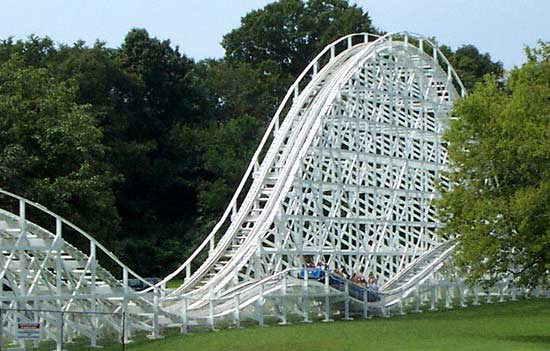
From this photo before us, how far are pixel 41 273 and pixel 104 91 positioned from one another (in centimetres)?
2892

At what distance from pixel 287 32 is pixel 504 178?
44915mm

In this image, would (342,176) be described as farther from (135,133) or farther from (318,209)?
(135,133)

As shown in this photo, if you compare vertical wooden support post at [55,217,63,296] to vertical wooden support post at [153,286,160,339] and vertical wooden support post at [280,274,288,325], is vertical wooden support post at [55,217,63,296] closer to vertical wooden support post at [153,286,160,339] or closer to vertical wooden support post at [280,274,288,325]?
vertical wooden support post at [153,286,160,339]

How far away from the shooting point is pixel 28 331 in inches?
703

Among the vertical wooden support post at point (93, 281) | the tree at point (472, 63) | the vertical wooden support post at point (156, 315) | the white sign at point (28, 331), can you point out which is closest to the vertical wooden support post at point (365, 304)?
the vertical wooden support post at point (156, 315)

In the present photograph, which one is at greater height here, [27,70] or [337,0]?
[337,0]

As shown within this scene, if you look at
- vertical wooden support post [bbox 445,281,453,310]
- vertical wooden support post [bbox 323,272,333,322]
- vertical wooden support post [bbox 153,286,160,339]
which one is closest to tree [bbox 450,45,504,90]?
vertical wooden support post [bbox 445,281,453,310]

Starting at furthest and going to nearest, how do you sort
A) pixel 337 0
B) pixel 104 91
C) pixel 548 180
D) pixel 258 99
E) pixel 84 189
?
pixel 337 0 < pixel 258 99 < pixel 104 91 < pixel 84 189 < pixel 548 180

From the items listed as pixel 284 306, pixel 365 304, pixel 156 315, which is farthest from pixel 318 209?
pixel 156 315

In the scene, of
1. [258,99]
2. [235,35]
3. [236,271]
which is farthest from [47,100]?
[235,35]

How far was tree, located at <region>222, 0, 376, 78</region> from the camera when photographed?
7044 centimetres

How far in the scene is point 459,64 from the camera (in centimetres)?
7131

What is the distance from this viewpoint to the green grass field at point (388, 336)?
23359 mm

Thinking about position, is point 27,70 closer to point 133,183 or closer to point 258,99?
point 133,183
